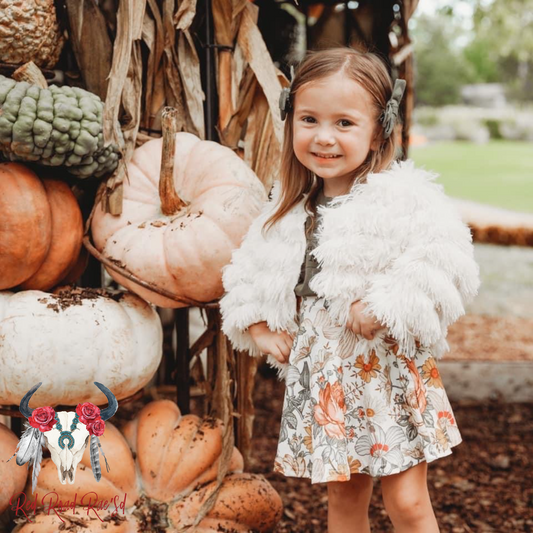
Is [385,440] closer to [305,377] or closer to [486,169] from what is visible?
[305,377]

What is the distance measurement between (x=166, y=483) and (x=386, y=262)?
97 cm

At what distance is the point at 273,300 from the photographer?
6.34ft

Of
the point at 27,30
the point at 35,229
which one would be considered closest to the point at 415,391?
the point at 35,229

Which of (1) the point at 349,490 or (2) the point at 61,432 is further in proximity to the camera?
(1) the point at 349,490

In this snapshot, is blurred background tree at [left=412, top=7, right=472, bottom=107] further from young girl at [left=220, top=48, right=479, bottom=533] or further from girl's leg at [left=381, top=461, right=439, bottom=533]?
girl's leg at [left=381, top=461, right=439, bottom=533]

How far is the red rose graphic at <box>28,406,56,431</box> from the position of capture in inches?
63.2

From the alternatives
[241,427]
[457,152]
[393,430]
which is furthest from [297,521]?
[457,152]

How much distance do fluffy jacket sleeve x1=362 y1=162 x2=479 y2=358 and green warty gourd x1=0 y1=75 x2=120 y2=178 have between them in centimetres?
86

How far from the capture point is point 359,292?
5.88ft

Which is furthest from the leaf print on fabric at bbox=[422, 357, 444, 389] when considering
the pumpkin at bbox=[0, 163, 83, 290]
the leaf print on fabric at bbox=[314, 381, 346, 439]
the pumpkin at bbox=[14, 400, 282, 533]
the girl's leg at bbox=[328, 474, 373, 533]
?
the pumpkin at bbox=[0, 163, 83, 290]

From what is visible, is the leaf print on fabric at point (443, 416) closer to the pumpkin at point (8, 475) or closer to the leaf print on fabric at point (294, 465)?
the leaf print on fabric at point (294, 465)

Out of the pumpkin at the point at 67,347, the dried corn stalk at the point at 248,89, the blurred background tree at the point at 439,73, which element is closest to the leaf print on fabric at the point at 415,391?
the pumpkin at the point at 67,347

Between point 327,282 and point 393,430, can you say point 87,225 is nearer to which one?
point 327,282

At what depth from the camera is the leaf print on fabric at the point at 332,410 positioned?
179 centimetres
